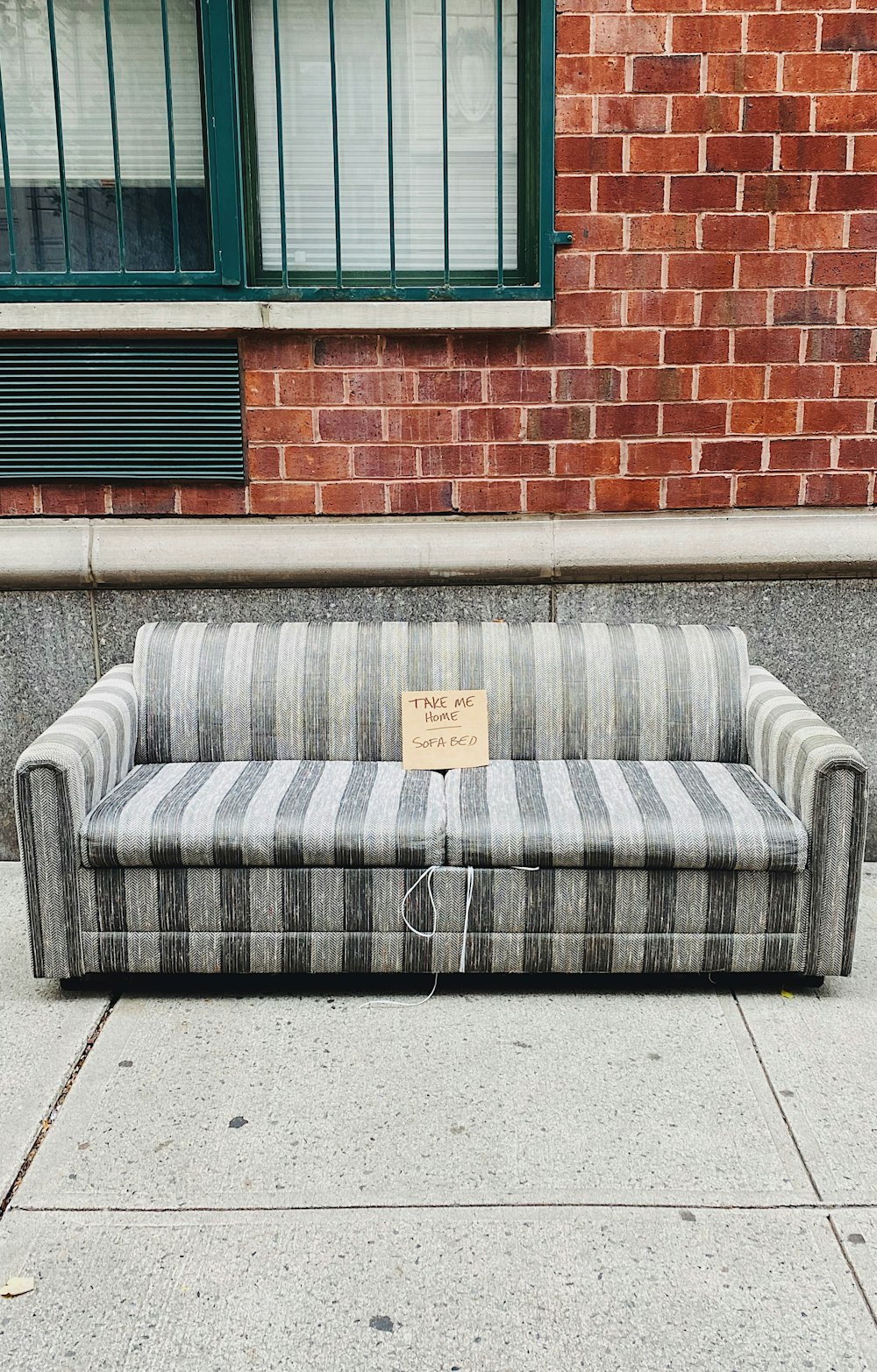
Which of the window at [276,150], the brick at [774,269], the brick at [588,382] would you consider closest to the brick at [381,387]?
the window at [276,150]

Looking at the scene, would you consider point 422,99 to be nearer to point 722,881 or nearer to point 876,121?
point 876,121

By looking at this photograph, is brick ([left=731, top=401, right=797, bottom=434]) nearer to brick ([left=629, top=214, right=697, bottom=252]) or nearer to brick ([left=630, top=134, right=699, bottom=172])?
brick ([left=629, top=214, right=697, bottom=252])

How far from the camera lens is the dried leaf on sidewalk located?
7.02 ft

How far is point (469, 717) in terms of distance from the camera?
147 inches

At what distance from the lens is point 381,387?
4.09 metres

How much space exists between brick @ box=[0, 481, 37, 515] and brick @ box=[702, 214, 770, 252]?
270cm

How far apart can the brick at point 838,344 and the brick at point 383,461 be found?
1535 mm

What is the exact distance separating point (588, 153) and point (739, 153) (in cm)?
54

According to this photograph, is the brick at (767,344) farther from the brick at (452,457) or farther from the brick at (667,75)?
the brick at (452,457)

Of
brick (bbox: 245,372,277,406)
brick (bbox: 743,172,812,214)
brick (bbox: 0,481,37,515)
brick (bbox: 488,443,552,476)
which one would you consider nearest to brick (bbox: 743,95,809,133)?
brick (bbox: 743,172,812,214)

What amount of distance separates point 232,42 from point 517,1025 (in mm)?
3491

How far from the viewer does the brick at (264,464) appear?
4152 mm

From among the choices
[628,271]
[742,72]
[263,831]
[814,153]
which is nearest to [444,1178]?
[263,831]

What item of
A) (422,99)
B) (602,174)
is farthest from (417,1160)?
(422,99)
